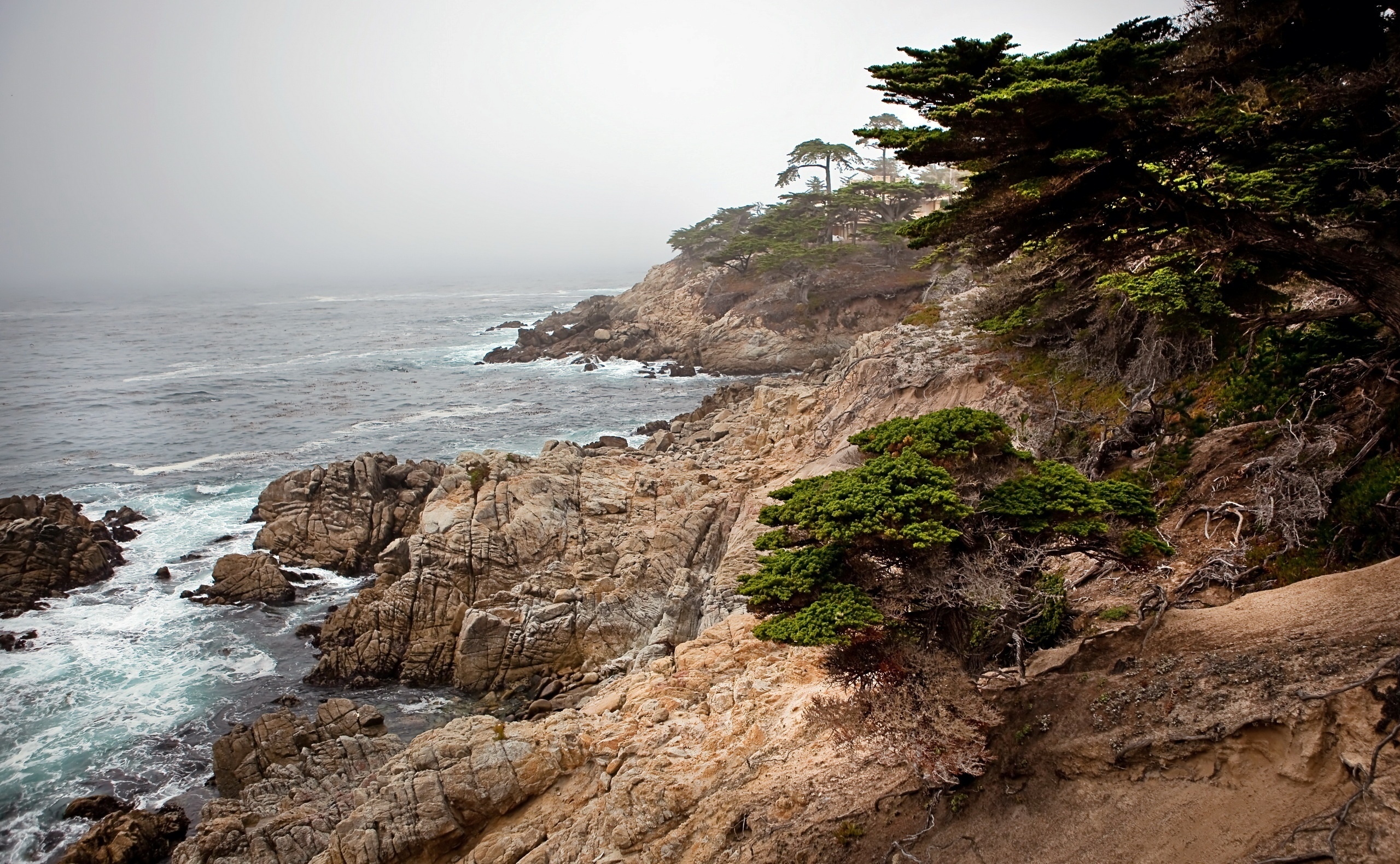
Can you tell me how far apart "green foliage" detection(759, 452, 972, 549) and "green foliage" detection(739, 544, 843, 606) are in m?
0.17

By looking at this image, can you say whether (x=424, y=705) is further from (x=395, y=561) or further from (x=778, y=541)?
(x=778, y=541)

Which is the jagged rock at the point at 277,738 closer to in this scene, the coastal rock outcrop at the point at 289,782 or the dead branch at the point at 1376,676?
the coastal rock outcrop at the point at 289,782

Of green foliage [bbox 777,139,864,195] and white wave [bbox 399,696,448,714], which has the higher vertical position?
green foliage [bbox 777,139,864,195]

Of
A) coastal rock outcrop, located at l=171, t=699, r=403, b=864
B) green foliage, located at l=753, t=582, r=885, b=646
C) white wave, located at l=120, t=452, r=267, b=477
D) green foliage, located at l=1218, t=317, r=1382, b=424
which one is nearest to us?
green foliage, located at l=753, t=582, r=885, b=646

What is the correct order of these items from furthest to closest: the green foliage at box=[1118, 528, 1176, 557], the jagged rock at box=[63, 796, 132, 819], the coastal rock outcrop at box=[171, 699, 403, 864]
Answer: the jagged rock at box=[63, 796, 132, 819], the coastal rock outcrop at box=[171, 699, 403, 864], the green foliage at box=[1118, 528, 1176, 557]

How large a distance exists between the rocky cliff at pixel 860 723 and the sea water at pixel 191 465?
2.36 meters

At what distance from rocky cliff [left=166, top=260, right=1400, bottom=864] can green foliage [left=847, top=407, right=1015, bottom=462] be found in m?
1.71

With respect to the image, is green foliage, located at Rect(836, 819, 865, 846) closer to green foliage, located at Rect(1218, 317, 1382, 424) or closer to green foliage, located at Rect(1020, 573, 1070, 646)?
green foliage, located at Rect(1020, 573, 1070, 646)

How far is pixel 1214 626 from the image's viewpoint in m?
7.00

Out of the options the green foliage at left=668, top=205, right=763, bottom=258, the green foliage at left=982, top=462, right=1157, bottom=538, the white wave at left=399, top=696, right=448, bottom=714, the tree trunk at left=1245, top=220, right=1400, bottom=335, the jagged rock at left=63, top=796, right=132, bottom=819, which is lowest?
the jagged rock at left=63, top=796, right=132, bottom=819

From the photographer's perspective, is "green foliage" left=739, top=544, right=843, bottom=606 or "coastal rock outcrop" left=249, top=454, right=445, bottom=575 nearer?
"green foliage" left=739, top=544, right=843, bottom=606

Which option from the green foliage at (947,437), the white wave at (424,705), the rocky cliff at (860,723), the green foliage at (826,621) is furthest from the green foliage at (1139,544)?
the white wave at (424,705)

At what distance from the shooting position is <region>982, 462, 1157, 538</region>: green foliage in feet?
21.3

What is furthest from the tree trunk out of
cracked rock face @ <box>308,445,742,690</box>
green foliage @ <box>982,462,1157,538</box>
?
cracked rock face @ <box>308,445,742,690</box>
